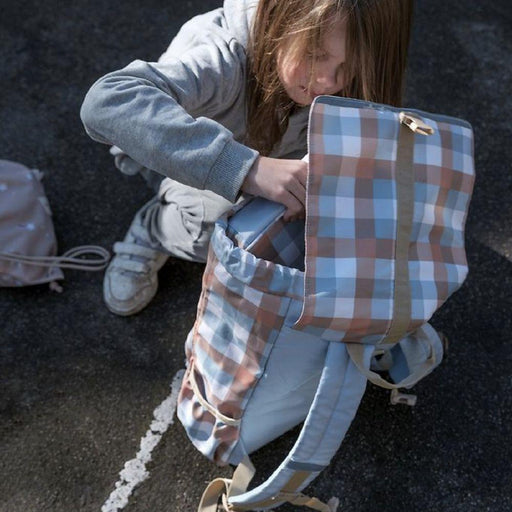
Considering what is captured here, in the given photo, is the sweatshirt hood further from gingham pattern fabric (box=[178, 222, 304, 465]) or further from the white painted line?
the white painted line

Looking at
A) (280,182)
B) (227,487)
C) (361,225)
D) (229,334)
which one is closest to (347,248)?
(361,225)

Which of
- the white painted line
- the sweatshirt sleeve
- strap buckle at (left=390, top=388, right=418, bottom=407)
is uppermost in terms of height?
the sweatshirt sleeve

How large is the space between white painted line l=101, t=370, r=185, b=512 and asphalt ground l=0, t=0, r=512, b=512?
0.5 inches

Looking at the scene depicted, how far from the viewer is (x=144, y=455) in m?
1.48

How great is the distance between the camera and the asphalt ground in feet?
4.79

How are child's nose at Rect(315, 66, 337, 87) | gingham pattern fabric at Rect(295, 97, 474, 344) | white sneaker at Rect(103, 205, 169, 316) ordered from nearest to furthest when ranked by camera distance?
1. gingham pattern fabric at Rect(295, 97, 474, 344)
2. child's nose at Rect(315, 66, 337, 87)
3. white sneaker at Rect(103, 205, 169, 316)

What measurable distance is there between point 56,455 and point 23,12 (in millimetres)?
1466

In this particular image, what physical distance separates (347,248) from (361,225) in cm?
5

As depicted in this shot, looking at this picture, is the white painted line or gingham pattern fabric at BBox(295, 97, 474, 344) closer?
gingham pattern fabric at BBox(295, 97, 474, 344)

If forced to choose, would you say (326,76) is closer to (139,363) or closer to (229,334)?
(229,334)

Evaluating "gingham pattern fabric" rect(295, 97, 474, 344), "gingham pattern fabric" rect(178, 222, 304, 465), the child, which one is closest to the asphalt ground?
"gingham pattern fabric" rect(178, 222, 304, 465)

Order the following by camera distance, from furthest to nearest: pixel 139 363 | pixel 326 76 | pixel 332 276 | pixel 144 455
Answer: pixel 139 363
pixel 144 455
pixel 326 76
pixel 332 276

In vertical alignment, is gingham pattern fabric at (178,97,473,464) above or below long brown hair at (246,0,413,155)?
below

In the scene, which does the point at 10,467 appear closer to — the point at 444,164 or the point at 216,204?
the point at 216,204
